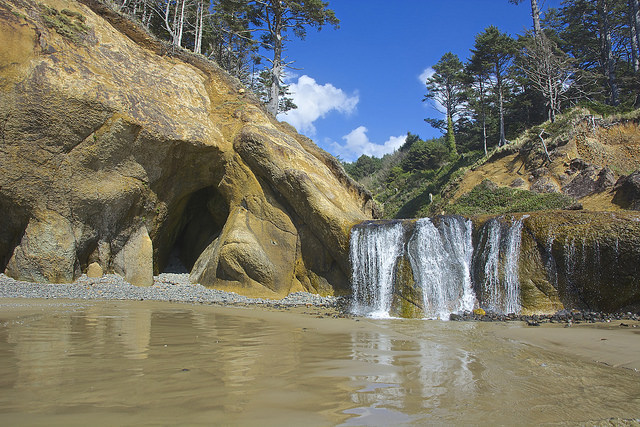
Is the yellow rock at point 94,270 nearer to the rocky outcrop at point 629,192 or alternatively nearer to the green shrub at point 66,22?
the green shrub at point 66,22

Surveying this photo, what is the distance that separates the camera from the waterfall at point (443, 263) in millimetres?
11188

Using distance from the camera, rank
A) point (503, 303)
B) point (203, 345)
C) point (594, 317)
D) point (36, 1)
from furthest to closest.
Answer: point (36, 1), point (503, 303), point (594, 317), point (203, 345)

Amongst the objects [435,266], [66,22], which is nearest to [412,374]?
[435,266]

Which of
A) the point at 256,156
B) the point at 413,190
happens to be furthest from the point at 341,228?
the point at 413,190

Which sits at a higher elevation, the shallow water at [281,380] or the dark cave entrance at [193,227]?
the dark cave entrance at [193,227]

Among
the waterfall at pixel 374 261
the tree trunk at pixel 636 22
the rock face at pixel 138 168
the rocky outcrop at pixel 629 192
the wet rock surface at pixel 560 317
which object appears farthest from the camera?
the tree trunk at pixel 636 22

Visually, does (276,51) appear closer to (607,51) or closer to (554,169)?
(554,169)

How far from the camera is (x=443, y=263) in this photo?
11.9 meters

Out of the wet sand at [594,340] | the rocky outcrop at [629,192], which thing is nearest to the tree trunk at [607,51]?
the rocky outcrop at [629,192]

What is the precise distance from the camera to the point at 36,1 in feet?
42.8

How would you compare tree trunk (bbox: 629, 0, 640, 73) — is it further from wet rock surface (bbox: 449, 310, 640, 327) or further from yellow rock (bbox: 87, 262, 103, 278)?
yellow rock (bbox: 87, 262, 103, 278)

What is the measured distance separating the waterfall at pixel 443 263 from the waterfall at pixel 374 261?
64 cm

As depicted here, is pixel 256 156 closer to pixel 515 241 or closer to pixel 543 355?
pixel 515 241

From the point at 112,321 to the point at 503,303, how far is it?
30.7 feet
